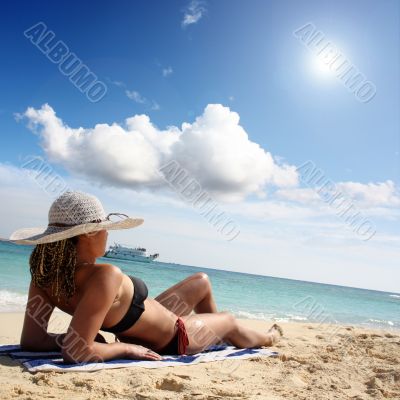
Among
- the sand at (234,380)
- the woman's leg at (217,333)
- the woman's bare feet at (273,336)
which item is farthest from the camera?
the woman's bare feet at (273,336)

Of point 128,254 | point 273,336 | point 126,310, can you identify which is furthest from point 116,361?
point 128,254

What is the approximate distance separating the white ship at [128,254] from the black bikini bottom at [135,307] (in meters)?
49.1

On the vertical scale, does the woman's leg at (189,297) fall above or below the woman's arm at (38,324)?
above

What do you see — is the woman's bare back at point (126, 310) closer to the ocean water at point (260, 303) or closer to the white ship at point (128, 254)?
the ocean water at point (260, 303)

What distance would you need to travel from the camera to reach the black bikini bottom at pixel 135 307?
9.39 feet

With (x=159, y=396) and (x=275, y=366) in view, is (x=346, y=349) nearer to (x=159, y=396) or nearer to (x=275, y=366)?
(x=275, y=366)

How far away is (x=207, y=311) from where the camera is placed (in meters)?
3.84

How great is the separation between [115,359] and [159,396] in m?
0.77

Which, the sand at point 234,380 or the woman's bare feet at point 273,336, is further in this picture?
the woman's bare feet at point 273,336

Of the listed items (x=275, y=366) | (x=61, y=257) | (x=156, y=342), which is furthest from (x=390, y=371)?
(x=61, y=257)

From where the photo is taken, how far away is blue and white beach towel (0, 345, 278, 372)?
2689 millimetres

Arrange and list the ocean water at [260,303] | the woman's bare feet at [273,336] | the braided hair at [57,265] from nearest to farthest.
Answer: the braided hair at [57,265] < the woman's bare feet at [273,336] < the ocean water at [260,303]

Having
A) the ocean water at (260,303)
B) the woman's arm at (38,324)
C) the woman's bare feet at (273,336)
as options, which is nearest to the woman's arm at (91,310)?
the woman's arm at (38,324)

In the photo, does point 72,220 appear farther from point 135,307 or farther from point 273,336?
point 273,336
